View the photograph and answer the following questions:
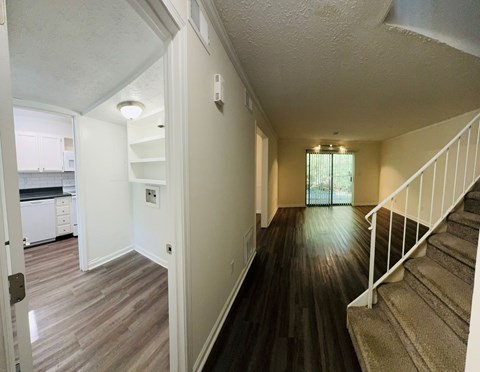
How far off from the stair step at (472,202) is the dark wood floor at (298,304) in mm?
1136

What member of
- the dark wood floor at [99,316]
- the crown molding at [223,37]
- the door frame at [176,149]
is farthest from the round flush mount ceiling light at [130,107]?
the dark wood floor at [99,316]

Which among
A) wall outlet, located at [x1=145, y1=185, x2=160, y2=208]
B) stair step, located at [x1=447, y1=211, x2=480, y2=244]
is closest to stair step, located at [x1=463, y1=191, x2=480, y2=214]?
stair step, located at [x1=447, y1=211, x2=480, y2=244]

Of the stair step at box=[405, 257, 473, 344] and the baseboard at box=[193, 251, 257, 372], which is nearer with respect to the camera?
the stair step at box=[405, 257, 473, 344]

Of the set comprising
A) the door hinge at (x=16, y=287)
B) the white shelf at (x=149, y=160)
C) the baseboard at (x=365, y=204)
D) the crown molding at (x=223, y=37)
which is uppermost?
the crown molding at (x=223, y=37)

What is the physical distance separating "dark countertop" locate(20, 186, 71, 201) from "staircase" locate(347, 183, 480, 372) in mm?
5077

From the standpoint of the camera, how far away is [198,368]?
1259mm

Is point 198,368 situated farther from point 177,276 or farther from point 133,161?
point 133,161

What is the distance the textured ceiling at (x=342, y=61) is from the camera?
51.3 inches

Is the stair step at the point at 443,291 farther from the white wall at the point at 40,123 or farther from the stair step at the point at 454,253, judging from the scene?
the white wall at the point at 40,123

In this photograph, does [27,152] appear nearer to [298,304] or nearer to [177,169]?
[177,169]

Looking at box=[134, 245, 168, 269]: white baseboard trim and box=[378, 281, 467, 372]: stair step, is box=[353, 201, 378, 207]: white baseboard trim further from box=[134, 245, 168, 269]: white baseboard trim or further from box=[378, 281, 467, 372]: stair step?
box=[134, 245, 168, 269]: white baseboard trim

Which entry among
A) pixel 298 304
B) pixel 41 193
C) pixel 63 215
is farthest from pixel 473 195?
pixel 41 193

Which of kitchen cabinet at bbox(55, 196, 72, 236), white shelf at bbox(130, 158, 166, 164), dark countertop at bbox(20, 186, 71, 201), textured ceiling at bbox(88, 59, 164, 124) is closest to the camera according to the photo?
textured ceiling at bbox(88, 59, 164, 124)

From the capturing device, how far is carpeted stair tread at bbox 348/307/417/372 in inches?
45.9
